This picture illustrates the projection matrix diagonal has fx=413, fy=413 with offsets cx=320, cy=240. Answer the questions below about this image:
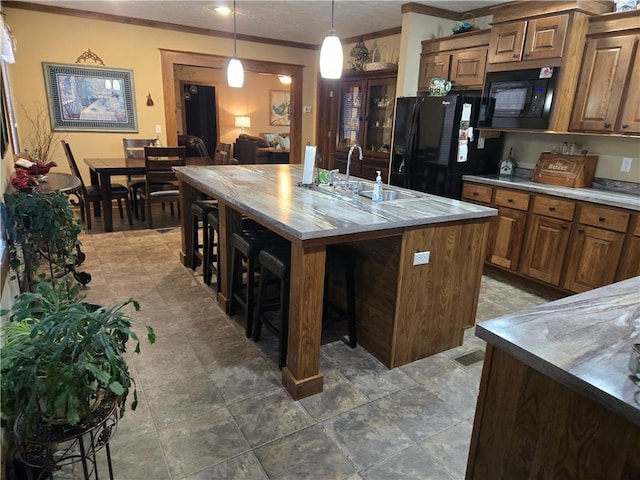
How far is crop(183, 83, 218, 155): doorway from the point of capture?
10227mm

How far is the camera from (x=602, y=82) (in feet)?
10.4

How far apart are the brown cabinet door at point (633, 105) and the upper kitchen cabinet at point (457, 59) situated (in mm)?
1306

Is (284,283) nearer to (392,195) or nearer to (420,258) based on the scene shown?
(420,258)

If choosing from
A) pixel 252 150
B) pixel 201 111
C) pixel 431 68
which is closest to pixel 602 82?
pixel 431 68

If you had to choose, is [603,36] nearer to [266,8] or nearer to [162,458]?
[266,8]

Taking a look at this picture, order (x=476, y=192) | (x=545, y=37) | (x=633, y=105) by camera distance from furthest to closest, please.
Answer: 1. (x=476, y=192)
2. (x=545, y=37)
3. (x=633, y=105)

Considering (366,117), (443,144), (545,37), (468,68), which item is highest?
(545,37)

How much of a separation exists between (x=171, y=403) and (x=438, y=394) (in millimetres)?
1350

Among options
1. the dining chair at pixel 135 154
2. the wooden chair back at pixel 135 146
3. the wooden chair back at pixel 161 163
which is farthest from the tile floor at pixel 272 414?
the wooden chair back at pixel 135 146

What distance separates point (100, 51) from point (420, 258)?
5.47 metres

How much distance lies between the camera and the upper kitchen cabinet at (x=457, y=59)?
4055mm

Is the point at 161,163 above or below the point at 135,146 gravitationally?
below

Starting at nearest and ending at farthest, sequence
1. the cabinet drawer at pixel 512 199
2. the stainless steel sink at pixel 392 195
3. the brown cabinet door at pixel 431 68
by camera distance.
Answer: the stainless steel sink at pixel 392 195, the cabinet drawer at pixel 512 199, the brown cabinet door at pixel 431 68

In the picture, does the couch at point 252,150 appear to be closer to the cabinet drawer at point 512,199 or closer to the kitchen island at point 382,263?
the cabinet drawer at point 512,199
